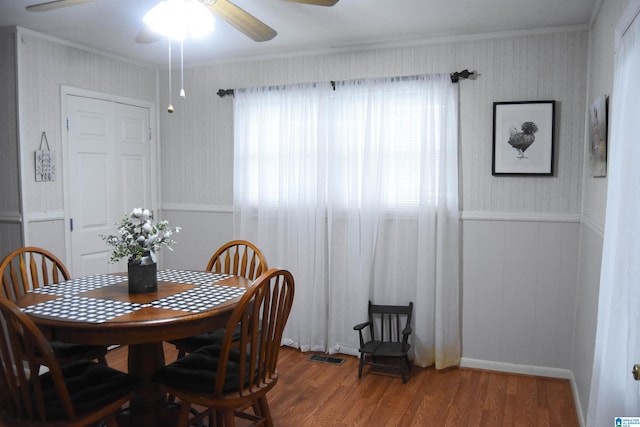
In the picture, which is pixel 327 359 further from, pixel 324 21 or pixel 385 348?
pixel 324 21

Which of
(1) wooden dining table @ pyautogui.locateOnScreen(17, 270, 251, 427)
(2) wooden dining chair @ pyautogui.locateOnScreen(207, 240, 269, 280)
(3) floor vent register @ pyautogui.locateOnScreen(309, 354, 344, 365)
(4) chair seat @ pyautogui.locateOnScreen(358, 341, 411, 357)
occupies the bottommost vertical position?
(3) floor vent register @ pyautogui.locateOnScreen(309, 354, 344, 365)

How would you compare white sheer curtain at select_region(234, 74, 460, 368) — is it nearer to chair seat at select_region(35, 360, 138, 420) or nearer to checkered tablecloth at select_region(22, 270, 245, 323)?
checkered tablecloth at select_region(22, 270, 245, 323)

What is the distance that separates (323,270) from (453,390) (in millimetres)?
1290

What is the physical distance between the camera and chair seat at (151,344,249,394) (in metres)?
2.07

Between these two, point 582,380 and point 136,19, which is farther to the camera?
point 136,19

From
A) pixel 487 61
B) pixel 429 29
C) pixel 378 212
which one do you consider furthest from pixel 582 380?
pixel 429 29

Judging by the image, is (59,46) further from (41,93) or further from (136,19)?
(136,19)

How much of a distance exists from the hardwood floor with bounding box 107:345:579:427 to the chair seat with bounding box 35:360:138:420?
0.99 meters

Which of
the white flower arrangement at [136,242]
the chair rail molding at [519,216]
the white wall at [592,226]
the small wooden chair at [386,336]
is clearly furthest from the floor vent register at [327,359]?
the white flower arrangement at [136,242]

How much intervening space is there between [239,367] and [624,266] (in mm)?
1506

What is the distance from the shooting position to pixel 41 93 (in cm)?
349

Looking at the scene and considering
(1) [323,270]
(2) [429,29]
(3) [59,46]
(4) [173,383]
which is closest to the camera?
(4) [173,383]

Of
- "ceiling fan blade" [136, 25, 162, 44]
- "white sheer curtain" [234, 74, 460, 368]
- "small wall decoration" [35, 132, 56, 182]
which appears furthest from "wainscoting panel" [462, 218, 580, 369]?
"small wall decoration" [35, 132, 56, 182]

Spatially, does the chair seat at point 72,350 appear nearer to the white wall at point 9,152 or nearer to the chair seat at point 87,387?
the chair seat at point 87,387
